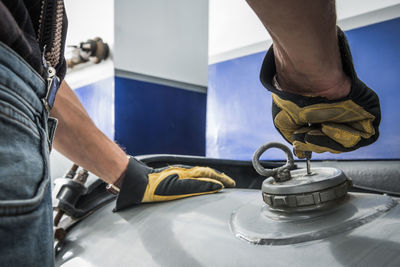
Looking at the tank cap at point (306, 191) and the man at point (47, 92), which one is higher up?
the man at point (47, 92)

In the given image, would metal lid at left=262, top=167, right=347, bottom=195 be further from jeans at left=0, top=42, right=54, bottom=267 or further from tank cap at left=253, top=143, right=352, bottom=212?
jeans at left=0, top=42, right=54, bottom=267

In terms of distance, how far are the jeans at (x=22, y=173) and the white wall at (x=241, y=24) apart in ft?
3.74

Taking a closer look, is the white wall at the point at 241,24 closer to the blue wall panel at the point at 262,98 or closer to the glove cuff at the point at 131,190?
the blue wall panel at the point at 262,98

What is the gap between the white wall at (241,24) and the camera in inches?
45.1

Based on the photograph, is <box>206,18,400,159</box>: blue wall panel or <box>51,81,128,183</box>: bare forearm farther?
<box>206,18,400,159</box>: blue wall panel

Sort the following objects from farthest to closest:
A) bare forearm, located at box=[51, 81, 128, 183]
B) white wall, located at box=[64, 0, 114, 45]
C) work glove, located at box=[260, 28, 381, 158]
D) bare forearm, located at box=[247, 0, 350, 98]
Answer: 1. white wall, located at box=[64, 0, 114, 45]
2. bare forearm, located at box=[51, 81, 128, 183]
3. work glove, located at box=[260, 28, 381, 158]
4. bare forearm, located at box=[247, 0, 350, 98]

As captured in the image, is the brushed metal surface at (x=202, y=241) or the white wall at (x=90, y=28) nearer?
the brushed metal surface at (x=202, y=241)

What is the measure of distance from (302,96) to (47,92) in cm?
33

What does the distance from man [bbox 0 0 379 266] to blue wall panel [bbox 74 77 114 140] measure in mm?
1201

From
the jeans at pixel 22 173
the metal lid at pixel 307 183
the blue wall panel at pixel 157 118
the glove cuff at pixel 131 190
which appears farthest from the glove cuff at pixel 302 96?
the blue wall panel at pixel 157 118

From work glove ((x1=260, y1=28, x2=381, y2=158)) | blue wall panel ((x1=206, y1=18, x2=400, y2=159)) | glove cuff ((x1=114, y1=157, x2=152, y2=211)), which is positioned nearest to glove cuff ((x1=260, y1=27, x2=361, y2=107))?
work glove ((x1=260, y1=28, x2=381, y2=158))

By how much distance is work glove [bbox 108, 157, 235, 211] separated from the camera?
0.79 meters

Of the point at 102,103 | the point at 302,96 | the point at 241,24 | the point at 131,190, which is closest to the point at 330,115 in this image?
the point at 302,96

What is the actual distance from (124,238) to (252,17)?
116 centimetres
